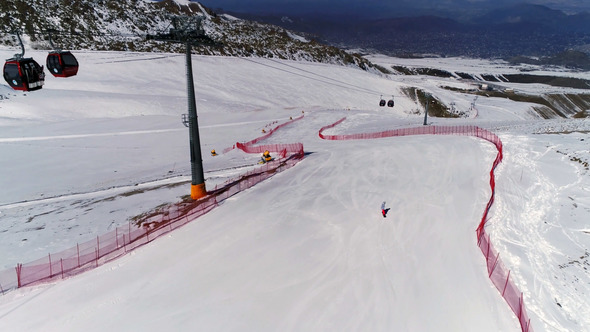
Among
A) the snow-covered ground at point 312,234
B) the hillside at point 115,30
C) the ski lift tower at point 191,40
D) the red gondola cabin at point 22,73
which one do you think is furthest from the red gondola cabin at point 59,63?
the hillside at point 115,30

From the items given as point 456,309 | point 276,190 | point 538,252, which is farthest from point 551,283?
point 276,190

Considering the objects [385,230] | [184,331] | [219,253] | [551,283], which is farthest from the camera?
[385,230]

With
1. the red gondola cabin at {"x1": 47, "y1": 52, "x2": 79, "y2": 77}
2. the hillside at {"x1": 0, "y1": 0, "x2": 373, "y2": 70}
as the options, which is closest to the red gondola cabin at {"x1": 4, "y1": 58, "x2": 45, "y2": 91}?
the red gondola cabin at {"x1": 47, "y1": 52, "x2": 79, "y2": 77}

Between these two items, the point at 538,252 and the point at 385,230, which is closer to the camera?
the point at 538,252

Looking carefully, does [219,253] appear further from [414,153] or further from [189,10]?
[189,10]

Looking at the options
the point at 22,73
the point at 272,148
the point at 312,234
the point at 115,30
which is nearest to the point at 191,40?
the point at 22,73
